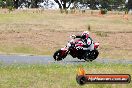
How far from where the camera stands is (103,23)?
40812 mm

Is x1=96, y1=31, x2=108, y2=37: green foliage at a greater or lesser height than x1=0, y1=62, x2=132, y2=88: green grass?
lesser

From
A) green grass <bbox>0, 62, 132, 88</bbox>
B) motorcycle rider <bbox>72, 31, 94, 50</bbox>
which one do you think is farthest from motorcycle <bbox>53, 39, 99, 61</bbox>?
green grass <bbox>0, 62, 132, 88</bbox>

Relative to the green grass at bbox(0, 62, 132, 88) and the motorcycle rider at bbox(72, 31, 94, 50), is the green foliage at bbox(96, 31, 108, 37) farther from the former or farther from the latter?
the green grass at bbox(0, 62, 132, 88)

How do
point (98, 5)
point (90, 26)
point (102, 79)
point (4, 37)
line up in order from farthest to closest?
point (98, 5)
point (90, 26)
point (4, 37)
point (102, 79)

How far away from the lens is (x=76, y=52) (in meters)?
20.7

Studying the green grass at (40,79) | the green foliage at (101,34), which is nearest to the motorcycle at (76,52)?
the green grass at (40,79)

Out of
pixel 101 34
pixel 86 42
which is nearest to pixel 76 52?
pixel 86 42

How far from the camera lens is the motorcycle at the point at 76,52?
20484 mm

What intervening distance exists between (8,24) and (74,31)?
5.44m

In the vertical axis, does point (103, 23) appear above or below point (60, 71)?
below

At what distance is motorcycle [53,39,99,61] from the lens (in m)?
Result: 20.5

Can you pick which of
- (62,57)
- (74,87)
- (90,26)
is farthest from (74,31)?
(74,87)

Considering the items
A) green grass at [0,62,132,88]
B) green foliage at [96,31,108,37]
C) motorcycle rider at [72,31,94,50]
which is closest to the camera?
green grass at [0,62,132,88]

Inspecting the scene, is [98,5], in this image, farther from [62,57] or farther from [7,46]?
[62,57]
